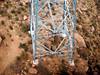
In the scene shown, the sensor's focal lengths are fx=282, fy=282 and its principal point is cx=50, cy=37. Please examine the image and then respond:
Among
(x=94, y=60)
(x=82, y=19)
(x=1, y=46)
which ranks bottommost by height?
(x=94, y=60)

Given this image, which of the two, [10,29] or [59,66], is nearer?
[59,66]

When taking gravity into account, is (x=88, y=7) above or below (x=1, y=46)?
above

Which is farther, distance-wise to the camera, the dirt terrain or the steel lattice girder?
the dirt terrain

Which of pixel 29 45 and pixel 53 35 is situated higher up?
pixel 53 35

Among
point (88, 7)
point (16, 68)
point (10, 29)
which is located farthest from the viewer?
point (88, 7)

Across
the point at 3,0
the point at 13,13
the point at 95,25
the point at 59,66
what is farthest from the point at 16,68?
the point at 95,25

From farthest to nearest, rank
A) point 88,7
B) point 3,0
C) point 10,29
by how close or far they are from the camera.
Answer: point 88,7 < point 3,0 < point 10,29

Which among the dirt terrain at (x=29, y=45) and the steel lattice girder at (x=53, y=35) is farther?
the dirt terrain at (x=29, y=45)

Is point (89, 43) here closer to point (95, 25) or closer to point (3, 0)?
point (95, 25)
